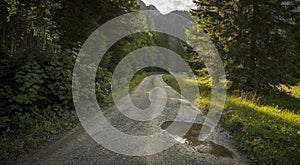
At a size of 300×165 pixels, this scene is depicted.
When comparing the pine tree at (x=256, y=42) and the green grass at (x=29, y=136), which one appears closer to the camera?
the green grass at (x=29, y=136)

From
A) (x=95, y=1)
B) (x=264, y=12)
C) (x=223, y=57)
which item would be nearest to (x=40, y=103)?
(x=95, y=1)

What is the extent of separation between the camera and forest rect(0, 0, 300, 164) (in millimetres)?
6223

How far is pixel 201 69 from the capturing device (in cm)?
1744

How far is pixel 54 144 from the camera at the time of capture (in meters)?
5.78

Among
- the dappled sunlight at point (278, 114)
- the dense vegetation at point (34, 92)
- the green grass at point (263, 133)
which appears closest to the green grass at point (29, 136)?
the dense vegetation at point (34, 92)

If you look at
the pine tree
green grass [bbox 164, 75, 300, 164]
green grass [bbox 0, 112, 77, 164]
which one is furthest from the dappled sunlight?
green grass [bbox 0, 112, 77, 164]

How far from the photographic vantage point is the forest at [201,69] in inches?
245

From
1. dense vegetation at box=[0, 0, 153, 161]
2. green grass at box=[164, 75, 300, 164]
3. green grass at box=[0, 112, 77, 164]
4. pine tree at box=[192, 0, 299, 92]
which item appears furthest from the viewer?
pine tree at box=[192, 0, 299, 92]

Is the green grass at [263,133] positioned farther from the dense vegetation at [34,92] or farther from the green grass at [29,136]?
the dense vegetation at [34,92]

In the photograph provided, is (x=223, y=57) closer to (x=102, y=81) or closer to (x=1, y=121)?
(x=102, y=81)

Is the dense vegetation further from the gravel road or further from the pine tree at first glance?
the pine tree

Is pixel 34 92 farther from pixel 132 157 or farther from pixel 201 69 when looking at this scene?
pixel 201 69

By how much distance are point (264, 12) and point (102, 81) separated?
34.9ft

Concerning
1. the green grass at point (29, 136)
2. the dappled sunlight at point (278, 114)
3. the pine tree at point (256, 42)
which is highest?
the pine tree at point (256, 42)
